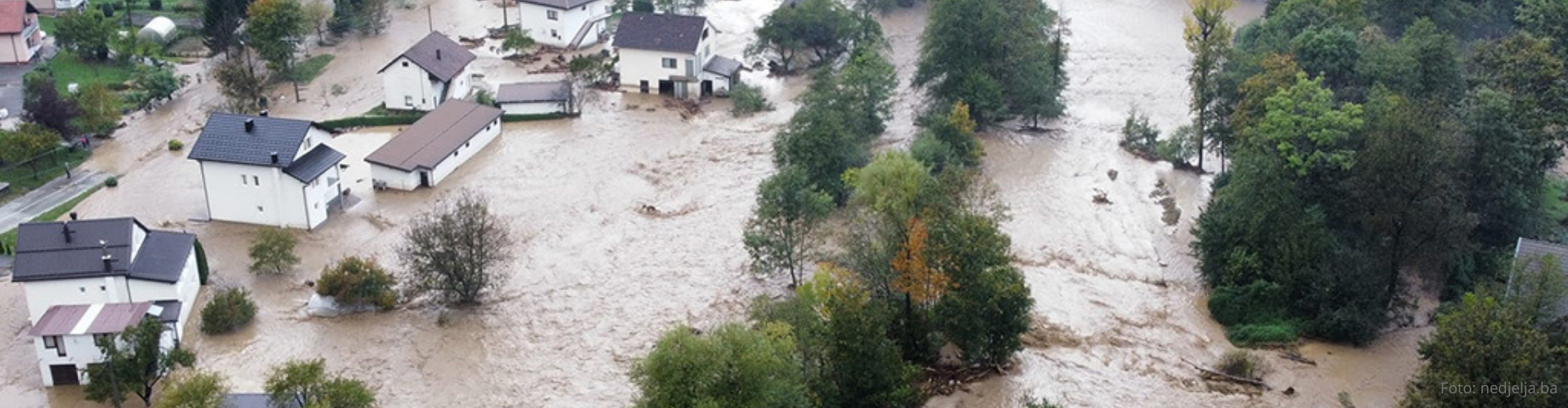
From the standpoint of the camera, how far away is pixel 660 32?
55.5 meters

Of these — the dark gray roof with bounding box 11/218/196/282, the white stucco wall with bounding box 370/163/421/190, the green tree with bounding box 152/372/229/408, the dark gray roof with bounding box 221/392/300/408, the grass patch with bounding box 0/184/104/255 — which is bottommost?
the dark gray roof with bounding box 221/392/300/408

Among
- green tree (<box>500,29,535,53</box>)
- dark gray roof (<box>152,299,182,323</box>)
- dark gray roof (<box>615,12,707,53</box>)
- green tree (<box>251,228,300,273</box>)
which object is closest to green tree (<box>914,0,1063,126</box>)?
dark gray roof (<box>615,12,707,53</box>)

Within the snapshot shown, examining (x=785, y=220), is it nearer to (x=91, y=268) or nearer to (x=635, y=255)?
(x=635, y=255)

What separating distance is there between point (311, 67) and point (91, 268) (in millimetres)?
25386

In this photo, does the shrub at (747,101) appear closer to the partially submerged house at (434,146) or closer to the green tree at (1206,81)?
the partially submerged house at (434,146)

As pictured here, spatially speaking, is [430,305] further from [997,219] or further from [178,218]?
[997,219]

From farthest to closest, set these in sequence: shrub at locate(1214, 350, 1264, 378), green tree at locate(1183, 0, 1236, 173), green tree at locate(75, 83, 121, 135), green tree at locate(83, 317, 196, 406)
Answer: green tree at locate(75, 83, 121, 135) → green tree at locate(1183, 0, 1236, 173) → shrub at locate(1214, 350, 1264, 378) → green tree at locate(83, 317, 196, 406)

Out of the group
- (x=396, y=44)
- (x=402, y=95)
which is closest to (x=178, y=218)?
(x=402, y=95)

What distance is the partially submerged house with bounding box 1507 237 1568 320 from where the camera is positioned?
3041cm

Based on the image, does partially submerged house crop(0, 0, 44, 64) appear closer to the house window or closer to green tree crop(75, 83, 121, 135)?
green tree crop(75, 83, 121, 135)

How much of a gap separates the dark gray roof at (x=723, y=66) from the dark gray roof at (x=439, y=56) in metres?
9.70

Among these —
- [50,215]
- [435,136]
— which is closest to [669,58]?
[435,136]

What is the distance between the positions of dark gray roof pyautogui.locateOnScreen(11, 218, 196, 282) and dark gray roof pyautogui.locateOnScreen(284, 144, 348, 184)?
5673 mm

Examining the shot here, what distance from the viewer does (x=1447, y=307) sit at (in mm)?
34219
